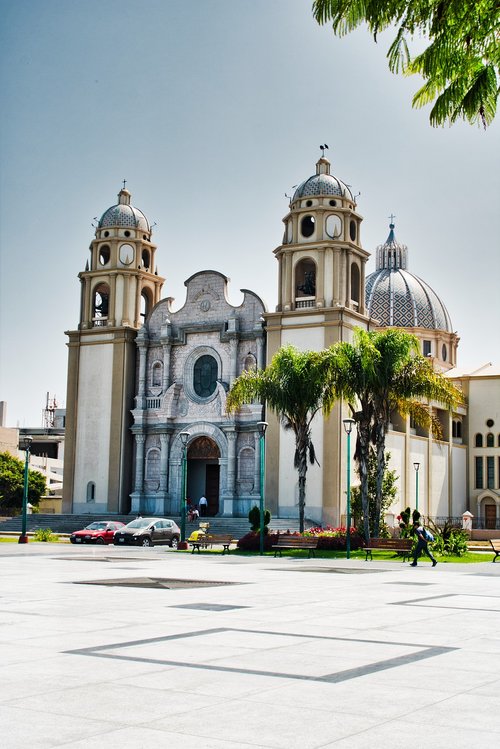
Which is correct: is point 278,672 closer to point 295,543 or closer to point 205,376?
point 295,543

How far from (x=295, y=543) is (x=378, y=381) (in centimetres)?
686

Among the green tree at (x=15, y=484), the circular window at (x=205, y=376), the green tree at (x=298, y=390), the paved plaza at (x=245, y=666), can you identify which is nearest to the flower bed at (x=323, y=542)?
the green tree at (x=298, y=390)

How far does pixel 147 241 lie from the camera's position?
58750mm

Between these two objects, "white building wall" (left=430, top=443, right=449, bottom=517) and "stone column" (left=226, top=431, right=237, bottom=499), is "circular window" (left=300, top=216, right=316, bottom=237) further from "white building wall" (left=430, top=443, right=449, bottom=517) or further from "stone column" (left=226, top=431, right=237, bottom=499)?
"white building wall" (left=430, top=443, right=449, bottom=517)

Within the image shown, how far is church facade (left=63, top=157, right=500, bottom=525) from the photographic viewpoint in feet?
160

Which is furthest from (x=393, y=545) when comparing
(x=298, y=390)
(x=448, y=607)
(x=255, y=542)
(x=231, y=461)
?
(x=231, y=461)

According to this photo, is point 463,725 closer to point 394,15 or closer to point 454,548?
point 394,15

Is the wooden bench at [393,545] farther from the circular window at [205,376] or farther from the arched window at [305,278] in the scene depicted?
the circular window at [205,376]

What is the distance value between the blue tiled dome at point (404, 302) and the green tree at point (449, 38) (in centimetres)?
6309

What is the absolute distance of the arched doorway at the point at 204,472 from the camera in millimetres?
53438

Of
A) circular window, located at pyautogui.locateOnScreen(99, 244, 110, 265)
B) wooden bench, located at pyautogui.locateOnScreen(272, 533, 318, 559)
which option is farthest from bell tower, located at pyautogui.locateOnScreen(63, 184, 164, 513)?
wooden bench, located at pyautogui.locateOnScreen(272, 533, 318, 559)

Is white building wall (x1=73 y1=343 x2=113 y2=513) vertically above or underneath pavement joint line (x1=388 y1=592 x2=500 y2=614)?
above

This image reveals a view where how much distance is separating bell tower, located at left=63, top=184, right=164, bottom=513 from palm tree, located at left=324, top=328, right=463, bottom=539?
20.8 m

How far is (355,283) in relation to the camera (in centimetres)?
5194
